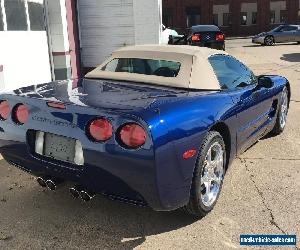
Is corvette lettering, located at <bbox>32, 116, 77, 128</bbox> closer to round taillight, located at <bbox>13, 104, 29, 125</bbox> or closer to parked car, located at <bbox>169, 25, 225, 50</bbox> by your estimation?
round taillight, located at <bbox>13, 104, 29, 125</bbox>

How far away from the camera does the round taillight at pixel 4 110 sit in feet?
11.1

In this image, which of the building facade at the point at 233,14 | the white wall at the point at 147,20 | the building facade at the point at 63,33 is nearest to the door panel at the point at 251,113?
the building facade at the point at 63,33

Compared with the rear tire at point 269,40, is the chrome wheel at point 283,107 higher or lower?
lower

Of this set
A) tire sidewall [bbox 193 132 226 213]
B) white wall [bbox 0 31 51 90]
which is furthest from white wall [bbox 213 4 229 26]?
tire sidewall [bbox 193 132 226 213]

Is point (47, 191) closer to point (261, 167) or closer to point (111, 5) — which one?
point (261, 167)

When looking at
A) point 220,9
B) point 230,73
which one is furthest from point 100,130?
point 220,9

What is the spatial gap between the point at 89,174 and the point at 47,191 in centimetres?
121

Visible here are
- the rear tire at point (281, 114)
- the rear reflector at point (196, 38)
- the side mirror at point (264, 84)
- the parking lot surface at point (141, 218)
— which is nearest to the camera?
the parking lot surface at point (141, 218)

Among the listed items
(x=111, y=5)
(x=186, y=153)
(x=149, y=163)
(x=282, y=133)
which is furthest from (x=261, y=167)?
(x=111, y=5)

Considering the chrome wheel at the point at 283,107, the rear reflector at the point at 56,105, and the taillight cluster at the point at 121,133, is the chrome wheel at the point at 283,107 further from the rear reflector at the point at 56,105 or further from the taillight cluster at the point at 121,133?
the rear reflector at the point at 56,105

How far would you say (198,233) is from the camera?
3156mm

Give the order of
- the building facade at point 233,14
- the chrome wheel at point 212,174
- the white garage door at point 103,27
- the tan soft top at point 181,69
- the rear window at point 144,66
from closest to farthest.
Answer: the chrome wheel at point 212,174
the tan soft top at point 181,69
the rear window at point 144,66
the white garage door at point 103,27
the building facade at point 233,14

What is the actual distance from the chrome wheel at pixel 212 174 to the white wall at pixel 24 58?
5.57 m

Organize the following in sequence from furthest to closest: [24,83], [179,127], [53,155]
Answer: [24,83]
[53,155]
[179,127]
